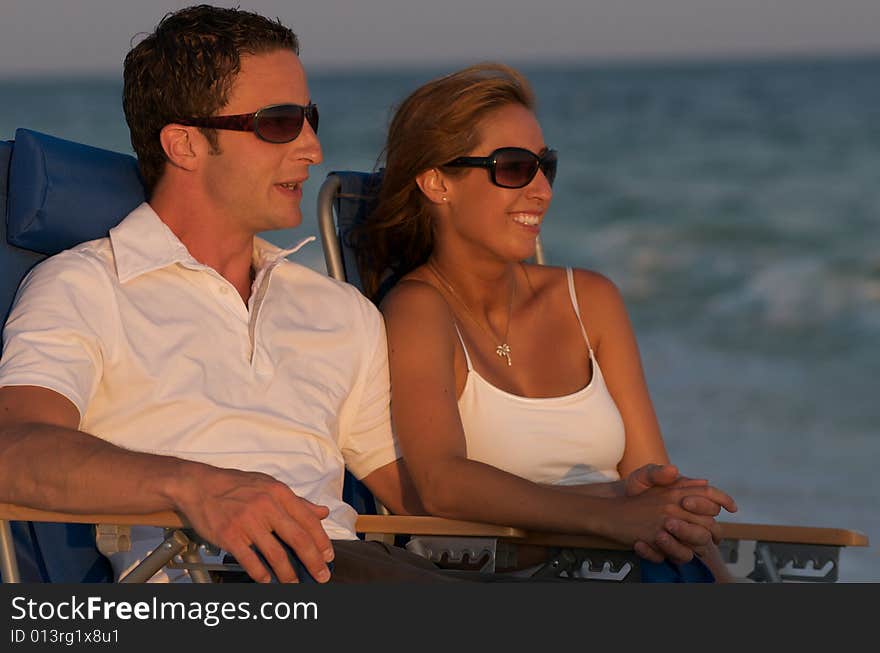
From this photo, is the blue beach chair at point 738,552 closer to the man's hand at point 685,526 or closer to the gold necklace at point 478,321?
the man's hand at point 685,526

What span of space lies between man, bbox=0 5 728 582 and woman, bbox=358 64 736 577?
16cm

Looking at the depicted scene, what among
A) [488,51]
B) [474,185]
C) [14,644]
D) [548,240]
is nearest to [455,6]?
[488,51]

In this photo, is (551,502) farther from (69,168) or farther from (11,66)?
(11,66)

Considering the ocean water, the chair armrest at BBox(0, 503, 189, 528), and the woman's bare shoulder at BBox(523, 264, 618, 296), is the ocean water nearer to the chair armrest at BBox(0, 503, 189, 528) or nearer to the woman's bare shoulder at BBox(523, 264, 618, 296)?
the woman's bare shoulder at BBox(523, 264, 618, 296)

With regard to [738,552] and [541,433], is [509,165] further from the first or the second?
[738,552]

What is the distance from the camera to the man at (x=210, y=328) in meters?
3.06

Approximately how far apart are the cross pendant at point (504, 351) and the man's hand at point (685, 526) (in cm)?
68

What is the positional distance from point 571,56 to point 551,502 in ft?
72.0

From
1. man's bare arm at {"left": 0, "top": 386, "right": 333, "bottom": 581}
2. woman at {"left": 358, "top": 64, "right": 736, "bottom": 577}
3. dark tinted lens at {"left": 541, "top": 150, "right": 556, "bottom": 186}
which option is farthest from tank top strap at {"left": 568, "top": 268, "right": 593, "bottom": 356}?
man's bare arm at {"left": 0, "top": 386, "right": 333, "bottom": 581}

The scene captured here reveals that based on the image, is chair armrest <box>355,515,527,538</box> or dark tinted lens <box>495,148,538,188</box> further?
dark tinted lens <box>495,148,538,188</box>

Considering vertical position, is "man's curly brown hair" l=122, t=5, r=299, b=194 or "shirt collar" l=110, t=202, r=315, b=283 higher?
"man's curly brown hair" l=122, t=5, r=299, b=194

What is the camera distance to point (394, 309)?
388 centimetres

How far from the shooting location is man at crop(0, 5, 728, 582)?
3.06 meters

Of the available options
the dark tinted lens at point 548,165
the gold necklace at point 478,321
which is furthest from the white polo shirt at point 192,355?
the dark tinted lens at point 548,165
